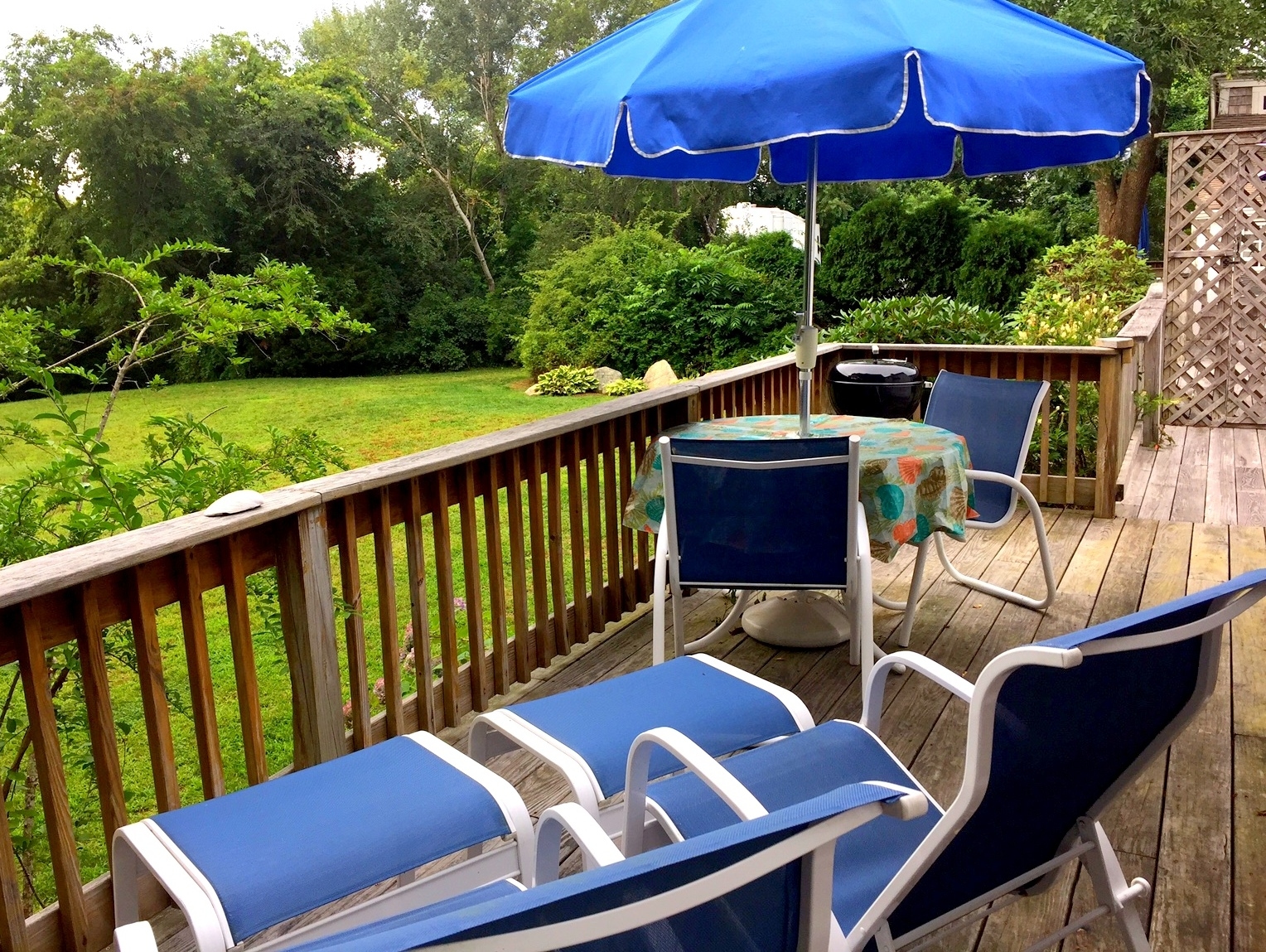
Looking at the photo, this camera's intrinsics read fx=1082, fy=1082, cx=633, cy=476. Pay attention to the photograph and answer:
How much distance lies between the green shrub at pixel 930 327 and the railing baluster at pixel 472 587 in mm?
3670

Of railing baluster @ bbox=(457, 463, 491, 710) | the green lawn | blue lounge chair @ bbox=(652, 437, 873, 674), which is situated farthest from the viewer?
the green lawn

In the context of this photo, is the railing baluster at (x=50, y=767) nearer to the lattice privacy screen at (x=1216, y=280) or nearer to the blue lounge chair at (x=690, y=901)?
the blue lounge chair at (x=690, y=901)

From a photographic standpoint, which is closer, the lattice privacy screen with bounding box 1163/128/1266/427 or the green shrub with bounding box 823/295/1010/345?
the green shrub with bounding box 823/295/1010/345

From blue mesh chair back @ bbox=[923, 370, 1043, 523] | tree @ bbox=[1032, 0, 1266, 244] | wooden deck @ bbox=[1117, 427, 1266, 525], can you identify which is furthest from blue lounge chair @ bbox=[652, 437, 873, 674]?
tree @ bbox=[1032, 0, 1266, 244]

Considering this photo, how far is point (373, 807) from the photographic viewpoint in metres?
1.71

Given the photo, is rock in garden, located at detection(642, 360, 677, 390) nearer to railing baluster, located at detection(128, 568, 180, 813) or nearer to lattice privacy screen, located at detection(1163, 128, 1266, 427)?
lattice privacy screen, located at detection(1163, 128, 1266, 427)

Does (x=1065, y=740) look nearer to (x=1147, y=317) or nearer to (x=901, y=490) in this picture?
(x=901, y=490)

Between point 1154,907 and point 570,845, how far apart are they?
3.97ft

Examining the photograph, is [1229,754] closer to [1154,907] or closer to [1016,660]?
[1154,907]

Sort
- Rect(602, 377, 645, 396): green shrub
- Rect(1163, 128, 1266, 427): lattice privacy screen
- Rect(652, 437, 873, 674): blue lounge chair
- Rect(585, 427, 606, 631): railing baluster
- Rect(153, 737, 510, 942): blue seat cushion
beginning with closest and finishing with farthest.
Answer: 1. Rect(153, 737, 510, 942): blue seat cushion
2. Rect(652, 437, 873, 674): blue lounge chair
3. Rect(585, 427, 606, 631): railing baluster
4. Rect(1163, 128, 1266, 427): lattice privacy screen
5. Rect(602, 377, 645, 396): green shrub

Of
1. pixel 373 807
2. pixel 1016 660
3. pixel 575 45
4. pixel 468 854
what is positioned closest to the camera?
pixel 1016 660

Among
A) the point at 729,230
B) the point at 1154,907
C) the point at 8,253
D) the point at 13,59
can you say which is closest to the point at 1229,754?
the point at 1154,907

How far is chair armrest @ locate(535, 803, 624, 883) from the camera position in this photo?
1.27 meters

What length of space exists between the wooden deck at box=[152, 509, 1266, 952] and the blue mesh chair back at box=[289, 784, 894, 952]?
1.14 m
